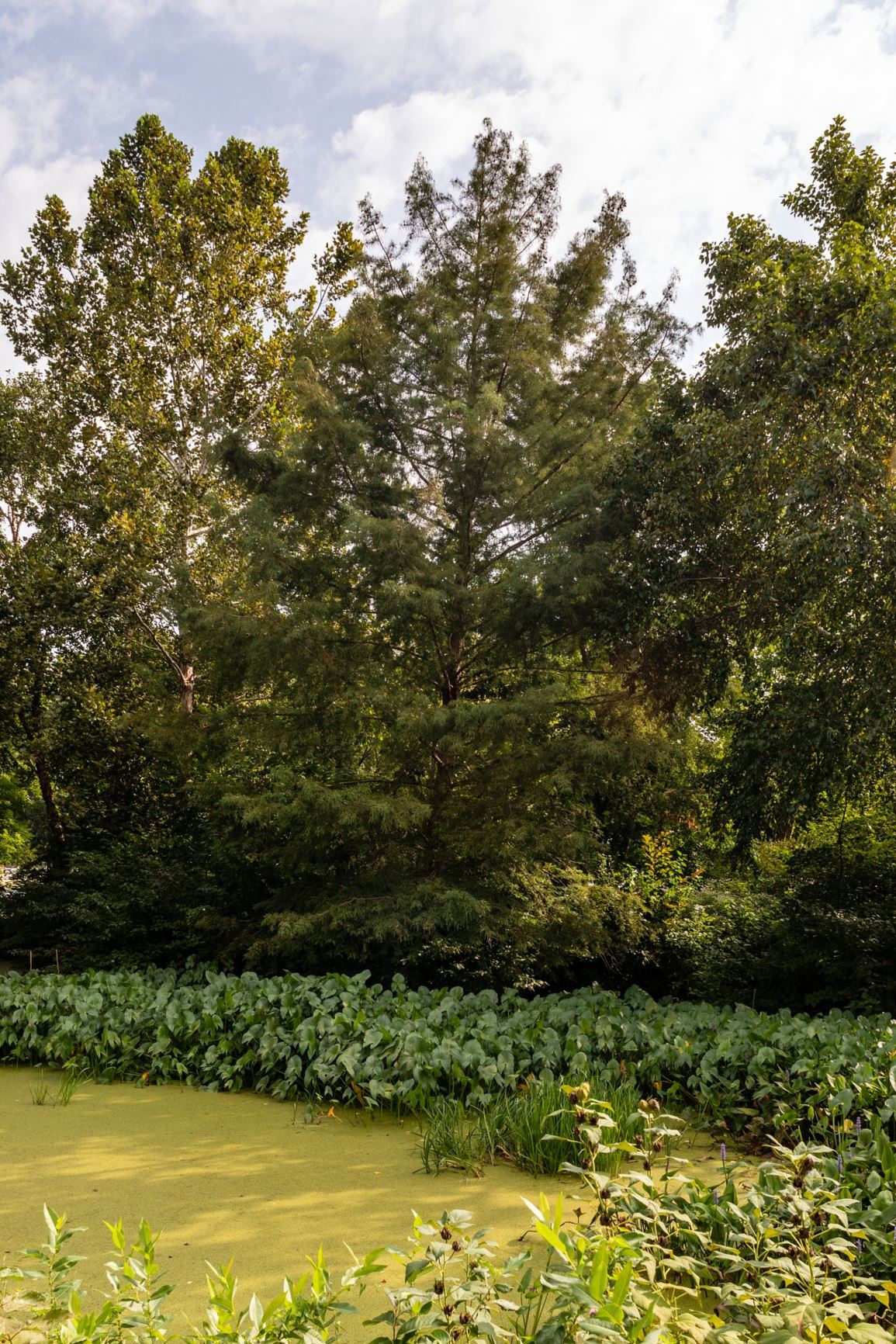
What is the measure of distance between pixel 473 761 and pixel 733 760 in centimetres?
212

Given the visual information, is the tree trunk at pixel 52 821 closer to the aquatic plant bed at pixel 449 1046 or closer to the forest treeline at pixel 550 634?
the forest treeline at pixel 550 634

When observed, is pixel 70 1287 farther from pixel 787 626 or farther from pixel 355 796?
pixel 787 626

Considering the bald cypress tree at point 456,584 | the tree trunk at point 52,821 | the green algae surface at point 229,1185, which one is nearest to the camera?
the green algae surface at point 229,1185

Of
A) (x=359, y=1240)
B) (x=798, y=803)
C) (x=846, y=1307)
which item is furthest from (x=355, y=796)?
(x=846, y=1307)

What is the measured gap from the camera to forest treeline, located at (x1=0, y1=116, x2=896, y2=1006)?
19.9ft

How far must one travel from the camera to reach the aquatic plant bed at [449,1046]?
3828 mm

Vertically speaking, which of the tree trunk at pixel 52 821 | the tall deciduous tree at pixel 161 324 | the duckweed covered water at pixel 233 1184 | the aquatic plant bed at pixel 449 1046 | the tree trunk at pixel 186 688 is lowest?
the duckweed covered water at pixel 233 1184

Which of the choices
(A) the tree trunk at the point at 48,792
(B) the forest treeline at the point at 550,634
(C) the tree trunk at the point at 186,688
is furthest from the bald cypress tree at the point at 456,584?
(A) the tree trunk at the point at 48,792

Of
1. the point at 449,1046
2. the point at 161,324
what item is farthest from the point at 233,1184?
the point at 161,324

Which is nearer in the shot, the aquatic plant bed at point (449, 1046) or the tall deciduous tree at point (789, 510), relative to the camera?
the aquatic plant bed at point (449, 1046)

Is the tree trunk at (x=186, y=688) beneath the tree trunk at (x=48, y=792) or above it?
above

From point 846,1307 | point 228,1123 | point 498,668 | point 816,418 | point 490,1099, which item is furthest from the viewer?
point 498,668

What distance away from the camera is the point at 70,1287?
2068 millimetres

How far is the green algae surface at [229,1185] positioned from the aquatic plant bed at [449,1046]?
249 millimetres
